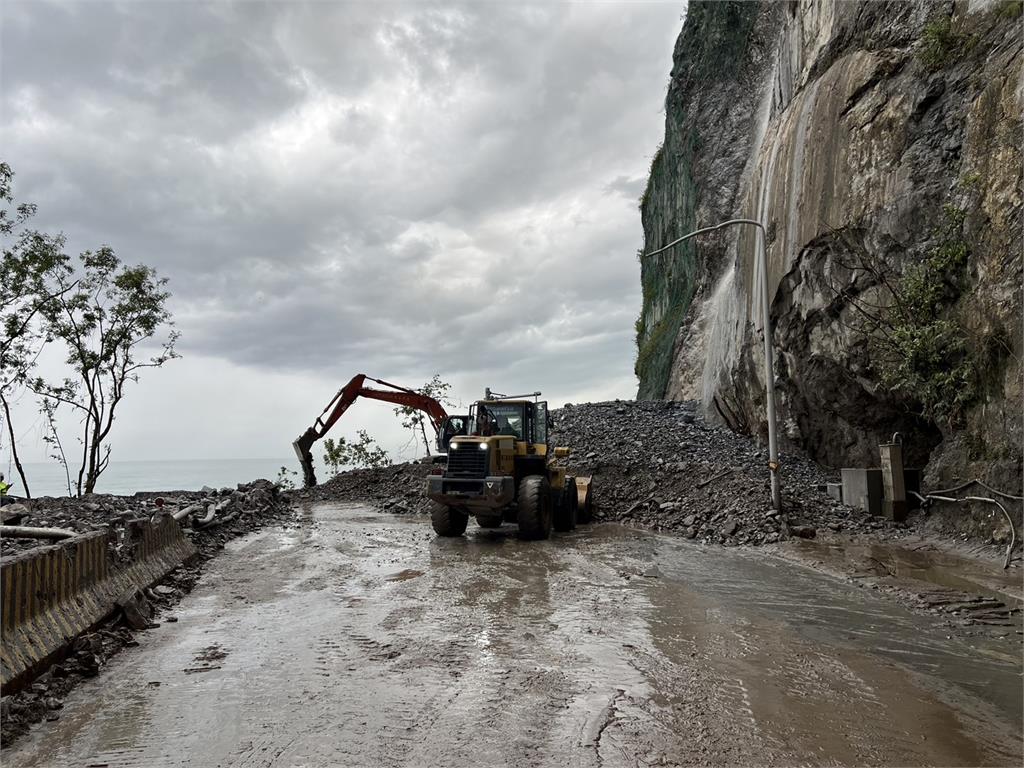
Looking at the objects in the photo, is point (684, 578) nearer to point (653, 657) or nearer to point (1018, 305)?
point (653, 657)

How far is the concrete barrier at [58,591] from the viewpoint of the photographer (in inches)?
210

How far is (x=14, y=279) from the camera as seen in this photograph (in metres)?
22.6

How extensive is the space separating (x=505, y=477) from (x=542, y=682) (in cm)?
796

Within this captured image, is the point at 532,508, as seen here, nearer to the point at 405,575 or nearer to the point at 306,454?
the point at 405,575

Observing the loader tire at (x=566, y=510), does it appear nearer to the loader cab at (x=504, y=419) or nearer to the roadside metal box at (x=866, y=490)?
the loader cab at (x=504, y=419)

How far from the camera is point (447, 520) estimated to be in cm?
1466

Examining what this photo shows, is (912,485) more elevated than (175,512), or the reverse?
(912,485)

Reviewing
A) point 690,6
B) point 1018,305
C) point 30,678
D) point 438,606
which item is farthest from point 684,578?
point 690,6

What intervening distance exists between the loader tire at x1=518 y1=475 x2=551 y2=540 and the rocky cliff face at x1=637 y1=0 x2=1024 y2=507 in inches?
282

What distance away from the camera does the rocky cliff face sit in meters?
11.4

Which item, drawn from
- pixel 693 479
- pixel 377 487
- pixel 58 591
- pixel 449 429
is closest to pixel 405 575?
pixel 58 591

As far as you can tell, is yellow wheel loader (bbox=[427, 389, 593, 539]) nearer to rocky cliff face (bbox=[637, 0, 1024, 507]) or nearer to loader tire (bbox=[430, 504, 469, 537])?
loader tire (bbox=[430, 504, 469, 537])

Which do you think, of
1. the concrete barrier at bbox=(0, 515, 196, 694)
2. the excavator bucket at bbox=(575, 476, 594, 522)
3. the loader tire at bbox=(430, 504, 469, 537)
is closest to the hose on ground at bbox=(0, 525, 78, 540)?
the concrete barrier at bbox=(0, 515, 196, 694)

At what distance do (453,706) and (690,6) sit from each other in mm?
35651
